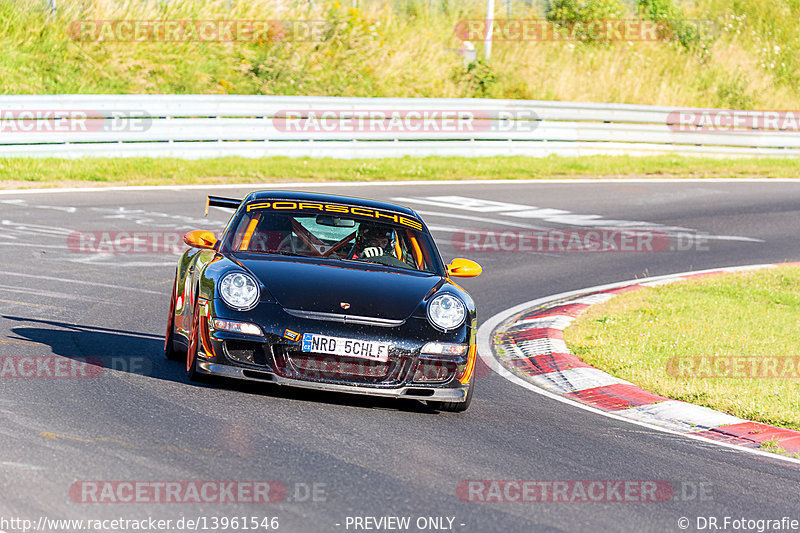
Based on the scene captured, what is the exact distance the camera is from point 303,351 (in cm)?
670

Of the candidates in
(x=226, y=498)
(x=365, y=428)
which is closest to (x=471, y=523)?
(x=226, y=498)

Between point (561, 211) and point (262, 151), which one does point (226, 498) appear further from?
point (262, 151)

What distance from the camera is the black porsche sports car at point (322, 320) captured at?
6727mm

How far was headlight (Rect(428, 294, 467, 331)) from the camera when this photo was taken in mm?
7051

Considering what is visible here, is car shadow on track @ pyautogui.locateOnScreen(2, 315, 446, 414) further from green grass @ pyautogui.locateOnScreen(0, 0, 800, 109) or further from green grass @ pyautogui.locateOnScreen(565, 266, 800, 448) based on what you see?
green grass @ pyautogui.locateOnScreen(0, 0, 800, 109)

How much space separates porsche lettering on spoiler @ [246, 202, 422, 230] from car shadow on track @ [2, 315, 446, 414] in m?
1.28

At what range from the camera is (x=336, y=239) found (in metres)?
8.37
